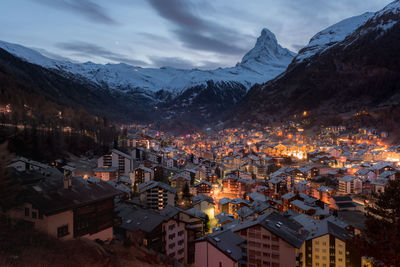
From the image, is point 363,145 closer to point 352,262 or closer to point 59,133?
point 352,262

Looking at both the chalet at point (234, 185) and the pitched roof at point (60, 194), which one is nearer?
the pitched roof at point (60, 194)

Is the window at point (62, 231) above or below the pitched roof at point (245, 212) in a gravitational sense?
above

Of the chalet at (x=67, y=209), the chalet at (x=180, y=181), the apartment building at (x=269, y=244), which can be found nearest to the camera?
the chalet at (x=67, y=209)

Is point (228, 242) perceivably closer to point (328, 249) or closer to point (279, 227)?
point (279, 227)

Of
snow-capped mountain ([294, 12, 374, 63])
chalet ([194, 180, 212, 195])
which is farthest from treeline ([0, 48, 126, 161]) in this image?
snow-capped mountain ([294, 12, 374, 63])

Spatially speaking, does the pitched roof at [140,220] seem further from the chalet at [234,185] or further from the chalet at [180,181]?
the chalet at [234,185]

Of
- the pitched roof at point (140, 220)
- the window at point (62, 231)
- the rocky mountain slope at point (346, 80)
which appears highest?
the rocky mountain slope at point (346, 80)

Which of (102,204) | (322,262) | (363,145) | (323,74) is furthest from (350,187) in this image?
(323,74)

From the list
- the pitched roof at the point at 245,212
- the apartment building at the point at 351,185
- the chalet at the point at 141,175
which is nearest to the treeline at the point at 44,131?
the chalet at the point at 141,175
